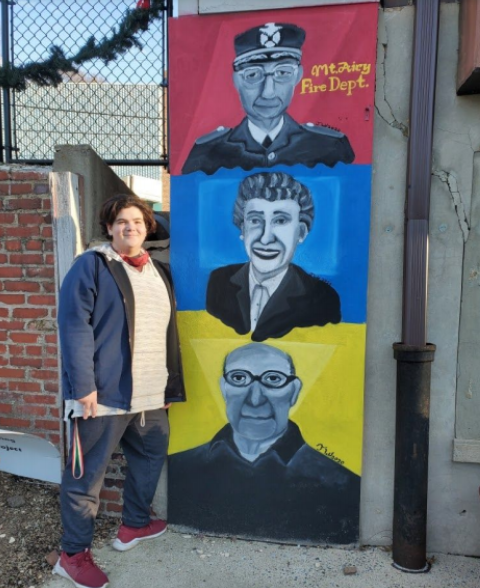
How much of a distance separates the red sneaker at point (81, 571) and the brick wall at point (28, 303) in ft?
2.46

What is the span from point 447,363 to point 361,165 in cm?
123

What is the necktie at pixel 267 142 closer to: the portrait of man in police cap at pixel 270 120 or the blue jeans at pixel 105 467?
the portrait of man in police cap at pixel 270 120

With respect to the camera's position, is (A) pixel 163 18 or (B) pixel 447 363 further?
(A) pixel 163 18

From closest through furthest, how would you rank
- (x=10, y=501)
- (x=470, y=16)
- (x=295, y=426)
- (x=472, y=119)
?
(x=470, y=16)
(x=472, y=119)
(x=295, y=426)
(x=10, y=501)

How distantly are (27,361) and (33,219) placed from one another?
92 centimetres

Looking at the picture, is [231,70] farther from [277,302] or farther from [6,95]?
[6,95]

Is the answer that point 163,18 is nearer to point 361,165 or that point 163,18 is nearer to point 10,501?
point 361,165

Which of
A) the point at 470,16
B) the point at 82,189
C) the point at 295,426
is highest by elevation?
the point at 470,16

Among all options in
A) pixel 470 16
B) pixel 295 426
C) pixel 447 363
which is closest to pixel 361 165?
pixel 470 16

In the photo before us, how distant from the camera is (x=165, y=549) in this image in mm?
2916

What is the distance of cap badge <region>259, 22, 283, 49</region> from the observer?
2.73 metres

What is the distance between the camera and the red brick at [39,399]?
314 cm

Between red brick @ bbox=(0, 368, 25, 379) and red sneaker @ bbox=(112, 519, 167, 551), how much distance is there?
45.9 inches

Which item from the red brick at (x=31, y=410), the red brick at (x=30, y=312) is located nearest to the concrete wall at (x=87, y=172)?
the red brick at (x=30, y=312)
